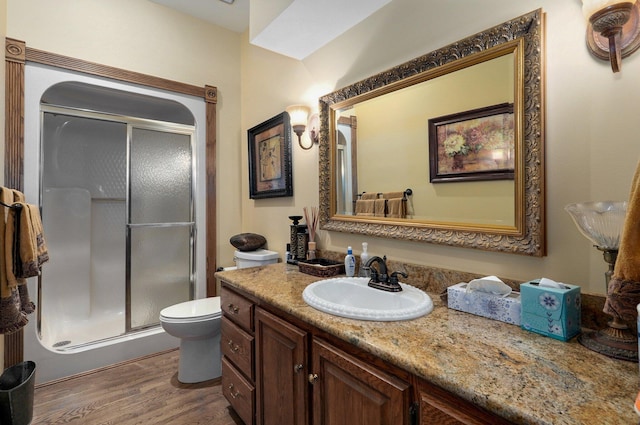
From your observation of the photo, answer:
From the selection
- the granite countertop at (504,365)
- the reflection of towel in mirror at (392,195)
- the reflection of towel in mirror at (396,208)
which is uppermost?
the reflection of towel in mirror at (392,195)

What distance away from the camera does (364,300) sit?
1.39 metres

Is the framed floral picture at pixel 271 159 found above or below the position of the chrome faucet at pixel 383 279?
above

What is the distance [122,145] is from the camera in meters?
3.11

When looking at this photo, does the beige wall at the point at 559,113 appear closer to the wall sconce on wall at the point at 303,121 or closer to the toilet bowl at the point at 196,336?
the wall sconce on wall at the point at 303,121

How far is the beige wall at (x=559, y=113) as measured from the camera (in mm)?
896

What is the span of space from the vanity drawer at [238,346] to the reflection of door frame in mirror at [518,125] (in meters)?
0.87

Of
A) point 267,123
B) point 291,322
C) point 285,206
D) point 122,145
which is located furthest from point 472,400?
A: point 122,145

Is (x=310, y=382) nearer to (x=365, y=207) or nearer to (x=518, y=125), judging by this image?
(x=365, y=207)

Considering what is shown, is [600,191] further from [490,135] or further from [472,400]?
[472,400]

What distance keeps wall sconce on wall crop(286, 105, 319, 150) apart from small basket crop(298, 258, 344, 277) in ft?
2.55

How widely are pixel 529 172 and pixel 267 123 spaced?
6.28ft

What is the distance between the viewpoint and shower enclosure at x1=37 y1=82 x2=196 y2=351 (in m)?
2.69

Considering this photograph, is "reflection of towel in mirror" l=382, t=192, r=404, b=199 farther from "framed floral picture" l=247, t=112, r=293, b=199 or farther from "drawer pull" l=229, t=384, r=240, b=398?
"drawer pull" l=229, t=384, r=240, b=398

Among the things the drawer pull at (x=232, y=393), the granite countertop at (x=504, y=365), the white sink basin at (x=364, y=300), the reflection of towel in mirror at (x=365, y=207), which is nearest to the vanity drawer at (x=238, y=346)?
the drawer pull at (x=232, y=393)
